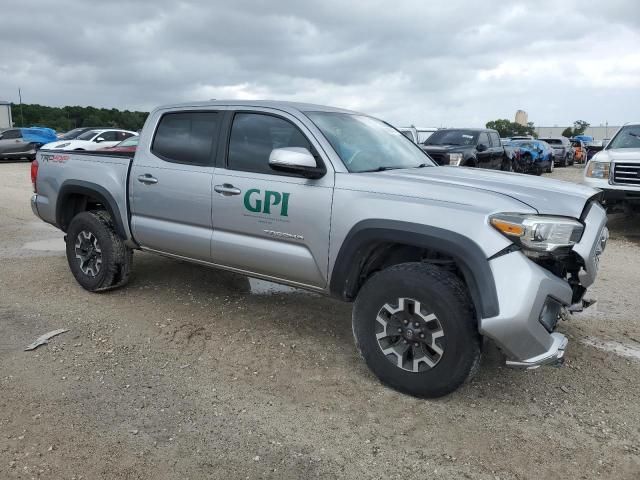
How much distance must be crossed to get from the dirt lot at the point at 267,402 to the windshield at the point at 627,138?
567 centimetres

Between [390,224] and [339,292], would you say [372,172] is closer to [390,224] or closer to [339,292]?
[390,224]

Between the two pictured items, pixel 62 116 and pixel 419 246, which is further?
pixel 62 116

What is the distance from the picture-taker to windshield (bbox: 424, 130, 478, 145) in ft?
48.0

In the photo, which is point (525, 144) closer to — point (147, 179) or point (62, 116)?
point (147, 179)

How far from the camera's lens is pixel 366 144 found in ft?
14.3

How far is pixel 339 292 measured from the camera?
12.5 feet

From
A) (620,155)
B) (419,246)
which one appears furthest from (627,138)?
(419,246)

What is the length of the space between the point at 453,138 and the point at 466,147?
77cm

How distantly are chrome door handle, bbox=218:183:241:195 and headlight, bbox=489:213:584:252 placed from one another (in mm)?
1907

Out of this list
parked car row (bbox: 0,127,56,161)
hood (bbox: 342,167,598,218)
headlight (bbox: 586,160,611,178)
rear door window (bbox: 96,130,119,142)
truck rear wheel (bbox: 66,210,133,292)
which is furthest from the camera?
parked car row (bbox: 0,127,56,161)

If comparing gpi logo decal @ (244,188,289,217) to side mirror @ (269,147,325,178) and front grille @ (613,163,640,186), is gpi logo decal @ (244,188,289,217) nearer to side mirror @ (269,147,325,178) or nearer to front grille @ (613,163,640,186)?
side mirror @ (269,147,325,178)

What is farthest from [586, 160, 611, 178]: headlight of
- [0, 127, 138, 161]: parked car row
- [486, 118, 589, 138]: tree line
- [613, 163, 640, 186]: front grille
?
[486, 118, 589, 138]: tree line

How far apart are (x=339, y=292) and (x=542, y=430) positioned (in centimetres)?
148

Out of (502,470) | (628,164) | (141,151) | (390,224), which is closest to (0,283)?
(141,151)
